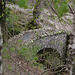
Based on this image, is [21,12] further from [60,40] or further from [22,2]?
[22,2]

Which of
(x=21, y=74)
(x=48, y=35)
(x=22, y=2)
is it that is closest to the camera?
(x=22, y=2)

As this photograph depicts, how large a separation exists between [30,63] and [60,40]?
17.9 feet

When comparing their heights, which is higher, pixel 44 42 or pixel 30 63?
pixel 44 42

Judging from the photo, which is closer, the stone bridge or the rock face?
the stone bridge

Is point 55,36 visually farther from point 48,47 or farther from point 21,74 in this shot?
point 21,74

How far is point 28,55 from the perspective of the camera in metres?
4.91

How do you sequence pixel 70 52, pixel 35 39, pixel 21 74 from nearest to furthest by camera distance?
pixel 70 52
pixel 21 74
pixel 35 39

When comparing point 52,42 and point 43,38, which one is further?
point 43,38

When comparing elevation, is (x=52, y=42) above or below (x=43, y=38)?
below

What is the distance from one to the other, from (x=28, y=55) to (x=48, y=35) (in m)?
4.44

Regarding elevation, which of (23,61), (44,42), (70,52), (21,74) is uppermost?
(44,42)

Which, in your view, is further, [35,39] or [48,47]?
[48,47]

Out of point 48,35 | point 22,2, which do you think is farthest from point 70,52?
point 48,35

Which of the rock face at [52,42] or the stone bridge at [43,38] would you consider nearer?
the stone bridge at [43,38]
